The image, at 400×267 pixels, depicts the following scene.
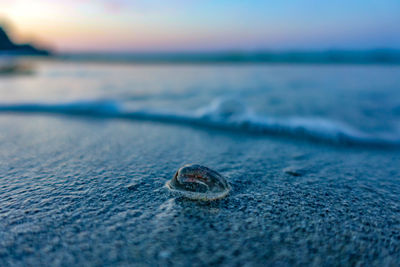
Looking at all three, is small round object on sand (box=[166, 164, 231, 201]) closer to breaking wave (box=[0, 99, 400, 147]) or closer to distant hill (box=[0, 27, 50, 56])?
breaking wave (box=[0, 99, 400, 147])

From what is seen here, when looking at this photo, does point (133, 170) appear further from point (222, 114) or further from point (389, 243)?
point (222, 114)

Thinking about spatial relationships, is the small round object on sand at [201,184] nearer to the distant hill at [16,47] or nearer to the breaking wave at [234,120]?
the breaking wave at [234,120]

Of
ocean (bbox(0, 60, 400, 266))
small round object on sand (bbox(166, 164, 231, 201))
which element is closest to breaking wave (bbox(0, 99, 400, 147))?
ocean (bbox(0, 60, 400, 266))

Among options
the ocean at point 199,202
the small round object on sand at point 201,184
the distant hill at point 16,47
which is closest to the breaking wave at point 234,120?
the ocean at point 199,202

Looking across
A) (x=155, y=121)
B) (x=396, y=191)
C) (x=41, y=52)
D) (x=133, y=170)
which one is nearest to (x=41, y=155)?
(x=133, y=170)

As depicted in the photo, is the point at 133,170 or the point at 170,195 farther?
the point at 133,170

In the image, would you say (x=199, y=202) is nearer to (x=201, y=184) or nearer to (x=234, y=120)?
(x=201, y=184)

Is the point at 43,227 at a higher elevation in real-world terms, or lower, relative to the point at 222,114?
lower
